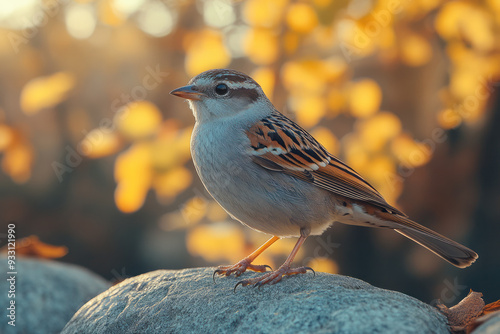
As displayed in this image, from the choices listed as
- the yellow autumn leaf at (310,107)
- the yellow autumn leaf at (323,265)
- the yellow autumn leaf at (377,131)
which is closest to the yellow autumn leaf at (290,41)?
the yellow autumn leaf at (310,107)

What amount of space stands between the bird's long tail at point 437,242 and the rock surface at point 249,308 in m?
0.65

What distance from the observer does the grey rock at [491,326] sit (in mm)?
2495

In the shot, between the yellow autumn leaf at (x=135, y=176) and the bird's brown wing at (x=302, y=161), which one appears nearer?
the bird's brown wing at (x=302, y=161)

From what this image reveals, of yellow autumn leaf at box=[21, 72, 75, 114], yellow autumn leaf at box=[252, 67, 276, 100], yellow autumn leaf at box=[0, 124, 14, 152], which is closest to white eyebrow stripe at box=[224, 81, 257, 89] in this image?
yellow autumn leaf at box=[252, 67, 276, 100]

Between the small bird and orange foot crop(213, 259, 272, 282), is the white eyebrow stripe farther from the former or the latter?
orange foot crop(213, 259, 272, 282)

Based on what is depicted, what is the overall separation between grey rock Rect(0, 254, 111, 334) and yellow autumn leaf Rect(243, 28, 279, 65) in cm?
262

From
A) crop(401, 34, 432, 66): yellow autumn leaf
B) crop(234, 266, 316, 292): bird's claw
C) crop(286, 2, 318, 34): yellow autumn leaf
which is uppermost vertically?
crop(286, 2, 318, 34): yellow autumn leaf

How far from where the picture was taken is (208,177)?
376 cm

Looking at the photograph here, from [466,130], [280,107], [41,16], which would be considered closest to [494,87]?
[466,130]

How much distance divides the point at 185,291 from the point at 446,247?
75.9 inches

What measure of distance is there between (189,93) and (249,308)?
165cm

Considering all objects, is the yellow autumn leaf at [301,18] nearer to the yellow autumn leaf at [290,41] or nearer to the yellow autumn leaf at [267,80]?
the yellow autumn leaf at [290,41]

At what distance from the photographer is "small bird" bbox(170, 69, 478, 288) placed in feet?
12.1

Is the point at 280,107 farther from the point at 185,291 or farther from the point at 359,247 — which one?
the point at 359,247
